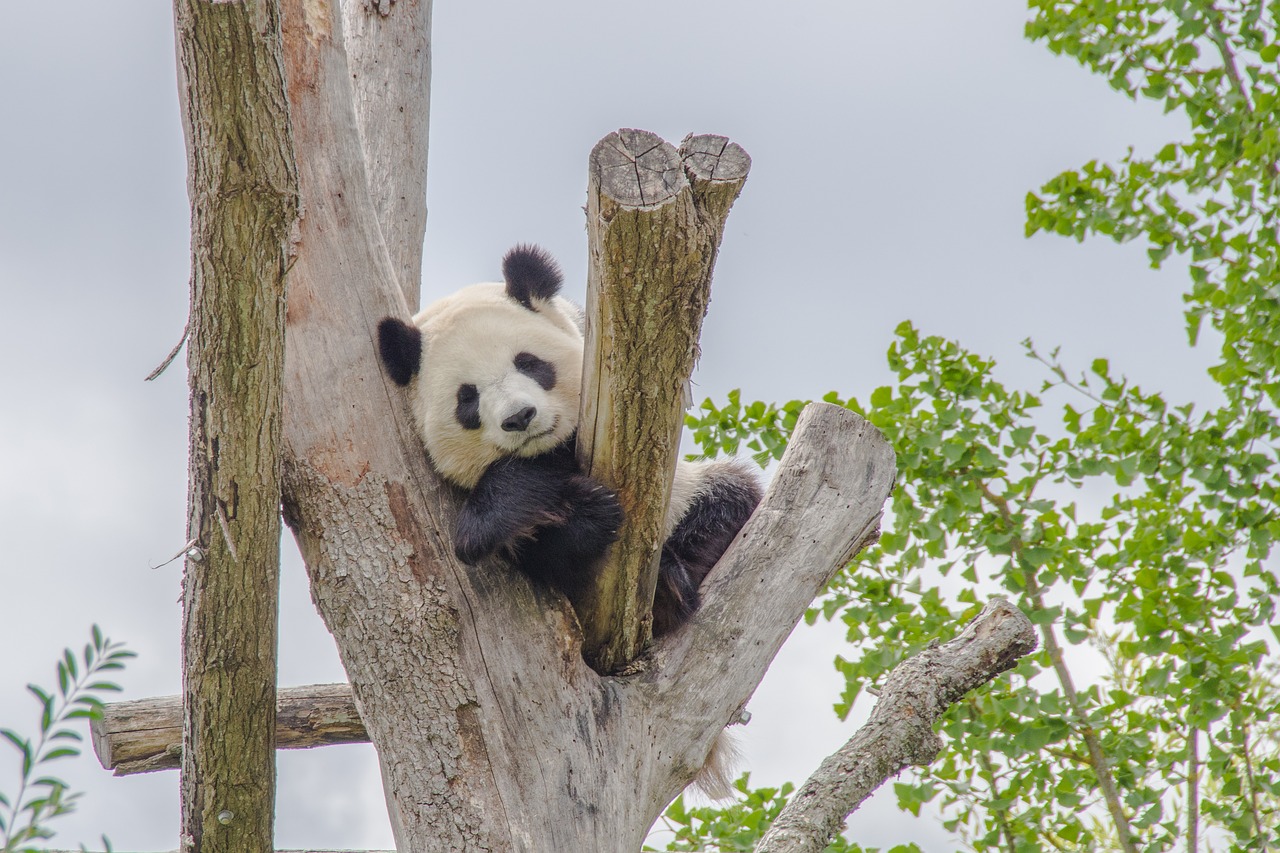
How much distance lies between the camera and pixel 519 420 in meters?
3.24

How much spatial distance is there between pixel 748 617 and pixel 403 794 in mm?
1169

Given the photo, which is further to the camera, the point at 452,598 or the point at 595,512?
the point at 452,598

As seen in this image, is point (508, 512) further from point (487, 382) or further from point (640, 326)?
point (640, 326)

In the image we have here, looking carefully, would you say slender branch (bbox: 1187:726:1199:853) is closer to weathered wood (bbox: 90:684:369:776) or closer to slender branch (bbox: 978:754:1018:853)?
slender branch (bbox: 978:754:1018:853)

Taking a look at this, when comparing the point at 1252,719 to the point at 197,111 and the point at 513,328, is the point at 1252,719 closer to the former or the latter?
the point at 513,328

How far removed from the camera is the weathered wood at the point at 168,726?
11.6 ft

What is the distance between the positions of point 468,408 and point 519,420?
0.75 ft

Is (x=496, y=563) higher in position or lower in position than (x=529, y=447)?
lower

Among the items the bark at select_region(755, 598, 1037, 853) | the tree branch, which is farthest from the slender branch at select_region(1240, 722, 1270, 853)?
the tree branch

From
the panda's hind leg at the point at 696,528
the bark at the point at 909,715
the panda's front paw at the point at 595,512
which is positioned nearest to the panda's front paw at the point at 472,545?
the panda's front paw at the point at 595,512

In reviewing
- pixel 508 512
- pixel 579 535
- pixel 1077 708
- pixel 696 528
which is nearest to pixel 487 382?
pixel 508 512

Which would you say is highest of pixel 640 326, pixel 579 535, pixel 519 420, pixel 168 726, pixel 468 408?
pixel 468 408

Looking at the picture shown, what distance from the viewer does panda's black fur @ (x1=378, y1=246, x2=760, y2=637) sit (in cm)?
302

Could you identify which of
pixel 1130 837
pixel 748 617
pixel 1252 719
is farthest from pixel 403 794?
pixel 1252 719
